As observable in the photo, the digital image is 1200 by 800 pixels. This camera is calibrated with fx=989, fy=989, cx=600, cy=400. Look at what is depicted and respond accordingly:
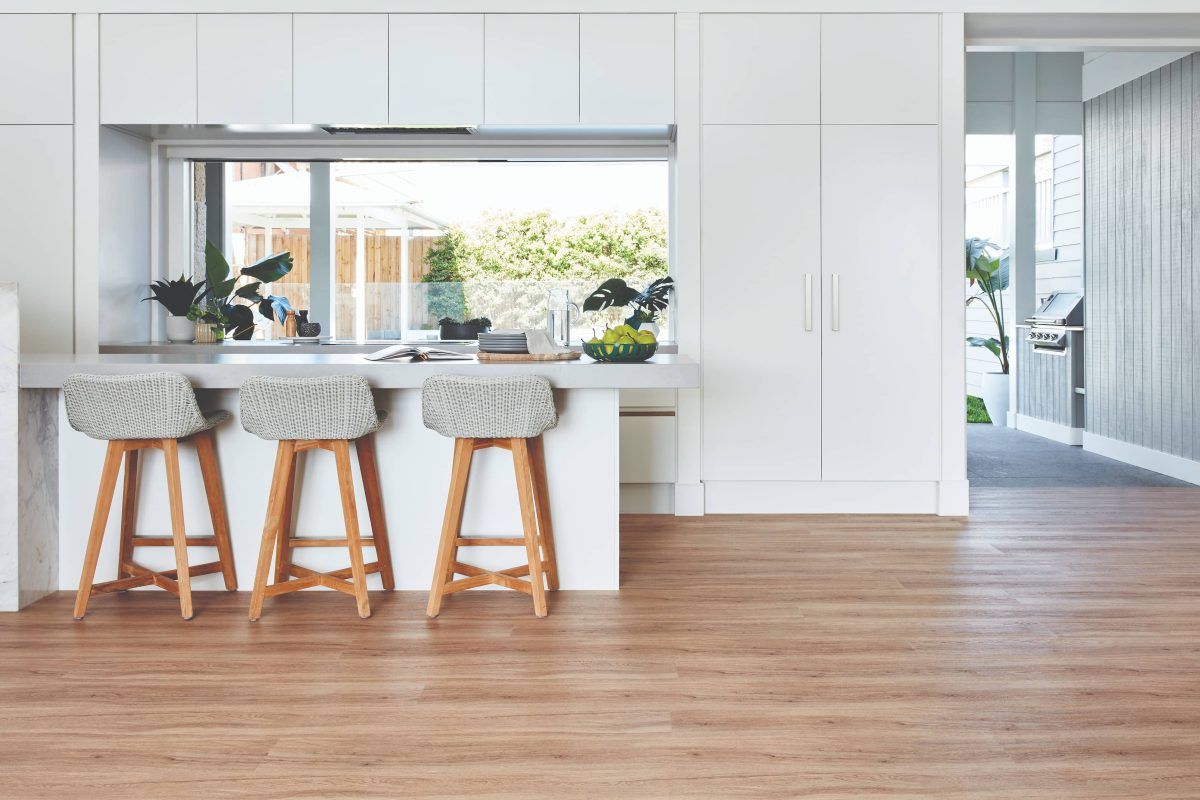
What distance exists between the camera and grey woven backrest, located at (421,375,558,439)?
3.16 metres

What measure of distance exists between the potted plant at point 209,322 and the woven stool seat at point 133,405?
217 cm

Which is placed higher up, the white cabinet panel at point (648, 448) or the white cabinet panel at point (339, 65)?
the white cabinet panel at point (339, 65)

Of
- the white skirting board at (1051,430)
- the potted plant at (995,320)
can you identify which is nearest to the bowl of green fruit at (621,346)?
the white skirting board at (1051,430)

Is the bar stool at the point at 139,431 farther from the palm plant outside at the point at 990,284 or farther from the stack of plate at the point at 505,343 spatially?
the palm plant outside at the point at 990,284

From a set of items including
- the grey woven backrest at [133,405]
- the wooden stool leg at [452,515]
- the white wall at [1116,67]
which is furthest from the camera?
the white wall at [1116,67]

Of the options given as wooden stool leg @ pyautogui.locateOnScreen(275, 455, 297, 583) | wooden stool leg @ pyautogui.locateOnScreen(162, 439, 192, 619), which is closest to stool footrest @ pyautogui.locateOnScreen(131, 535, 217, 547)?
wooden stool leg @ pyautogui.locateOnScreen(162, 439, 192, 619)

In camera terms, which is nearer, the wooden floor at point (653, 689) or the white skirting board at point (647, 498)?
the wooden floor at point (653, 689)

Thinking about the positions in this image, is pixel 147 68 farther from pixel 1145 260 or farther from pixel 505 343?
pixel 1145 260

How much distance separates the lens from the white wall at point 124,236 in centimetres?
498

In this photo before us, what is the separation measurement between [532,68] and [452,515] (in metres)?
2.60

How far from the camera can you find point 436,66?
4879 millimetres

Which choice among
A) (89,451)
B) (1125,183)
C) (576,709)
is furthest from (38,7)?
(1125,183)

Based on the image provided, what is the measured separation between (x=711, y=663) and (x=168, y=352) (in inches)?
138

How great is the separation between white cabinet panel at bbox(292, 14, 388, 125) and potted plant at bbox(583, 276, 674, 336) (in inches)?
57.6
